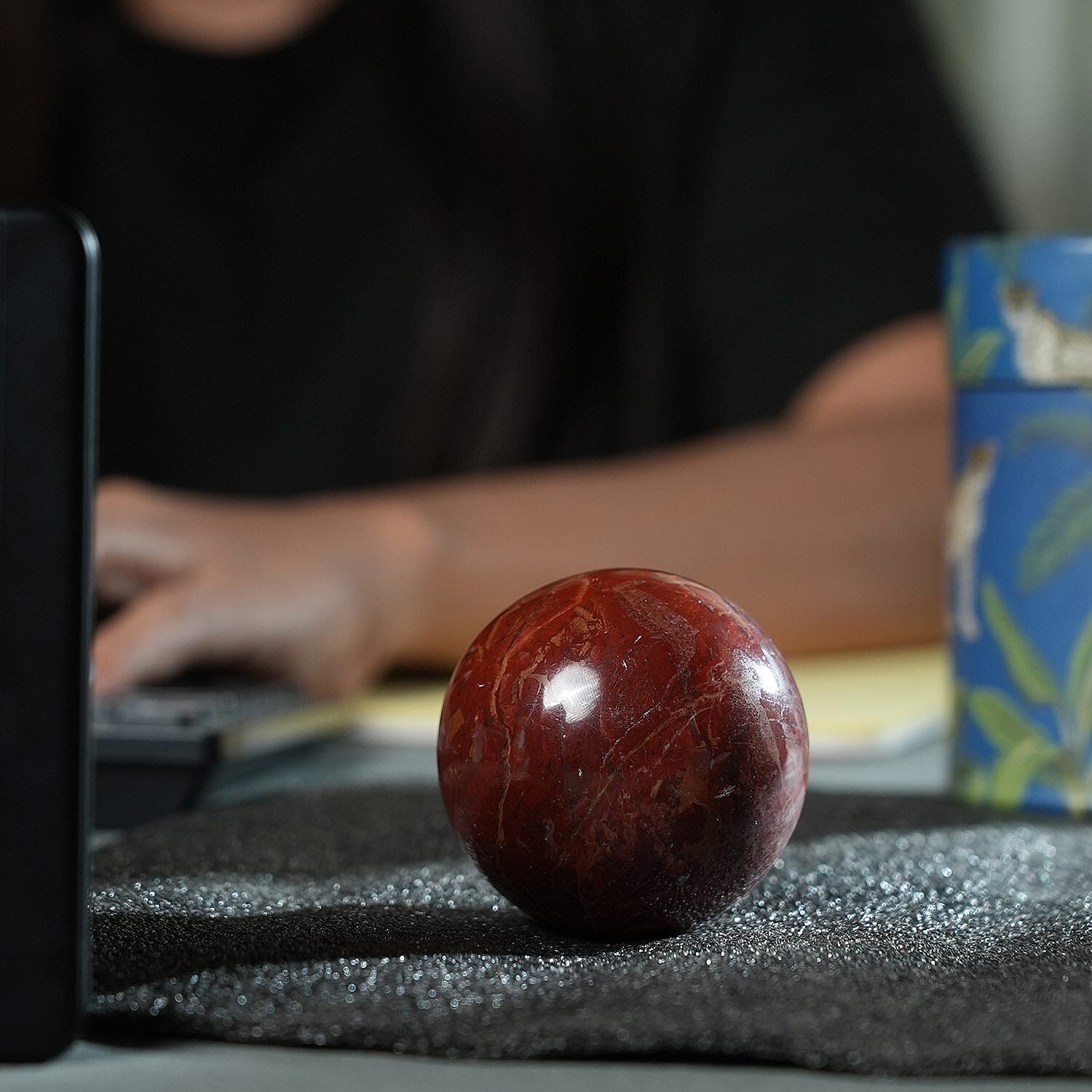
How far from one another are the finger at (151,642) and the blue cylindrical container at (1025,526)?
11.4 inches

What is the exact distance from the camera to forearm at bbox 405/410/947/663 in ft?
2.27

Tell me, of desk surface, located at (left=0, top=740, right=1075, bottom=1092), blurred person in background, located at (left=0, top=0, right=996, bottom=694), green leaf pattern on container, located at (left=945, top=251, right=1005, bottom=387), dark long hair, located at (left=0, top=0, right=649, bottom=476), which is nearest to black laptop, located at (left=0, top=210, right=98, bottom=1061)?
desk surface, located at (left=0, top=740, right=1075, bottom=1092)

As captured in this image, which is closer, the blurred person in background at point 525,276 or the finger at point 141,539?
the finger at point 141,539

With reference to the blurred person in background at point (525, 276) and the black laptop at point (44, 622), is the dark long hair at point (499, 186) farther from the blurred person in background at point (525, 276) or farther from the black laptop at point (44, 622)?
the black laptop at point (44, 622)

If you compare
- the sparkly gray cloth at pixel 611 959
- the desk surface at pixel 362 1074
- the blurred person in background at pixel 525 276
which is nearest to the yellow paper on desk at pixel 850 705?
the blurred person in background at pixel 525 276

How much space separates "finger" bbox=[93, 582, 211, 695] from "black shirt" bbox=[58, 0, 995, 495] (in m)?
0.43

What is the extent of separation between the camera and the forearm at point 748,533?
692 millimetres

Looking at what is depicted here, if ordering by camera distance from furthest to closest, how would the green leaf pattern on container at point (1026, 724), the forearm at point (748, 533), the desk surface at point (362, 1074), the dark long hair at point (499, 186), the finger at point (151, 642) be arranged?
1. the dark long hair at point (499, 186)
2. the forearm at point (748, 533)
3. the finger at point (151, 642)
4. the green leaf pattern on container at point (1026, 724)
5. the desk surface at point (362, 1074)

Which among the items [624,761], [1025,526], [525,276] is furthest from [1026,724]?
[525,276]

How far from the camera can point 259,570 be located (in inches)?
23.7

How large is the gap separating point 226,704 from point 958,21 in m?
2.11

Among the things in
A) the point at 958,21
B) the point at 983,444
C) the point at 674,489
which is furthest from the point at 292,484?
the point at 958,21

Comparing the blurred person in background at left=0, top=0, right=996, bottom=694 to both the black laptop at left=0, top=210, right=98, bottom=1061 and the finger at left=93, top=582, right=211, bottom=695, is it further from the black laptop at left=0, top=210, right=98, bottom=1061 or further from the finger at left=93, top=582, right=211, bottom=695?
the black laptop at left=0, top=210, right=98, bottom=1061

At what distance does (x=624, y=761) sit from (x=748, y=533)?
1.58ft
